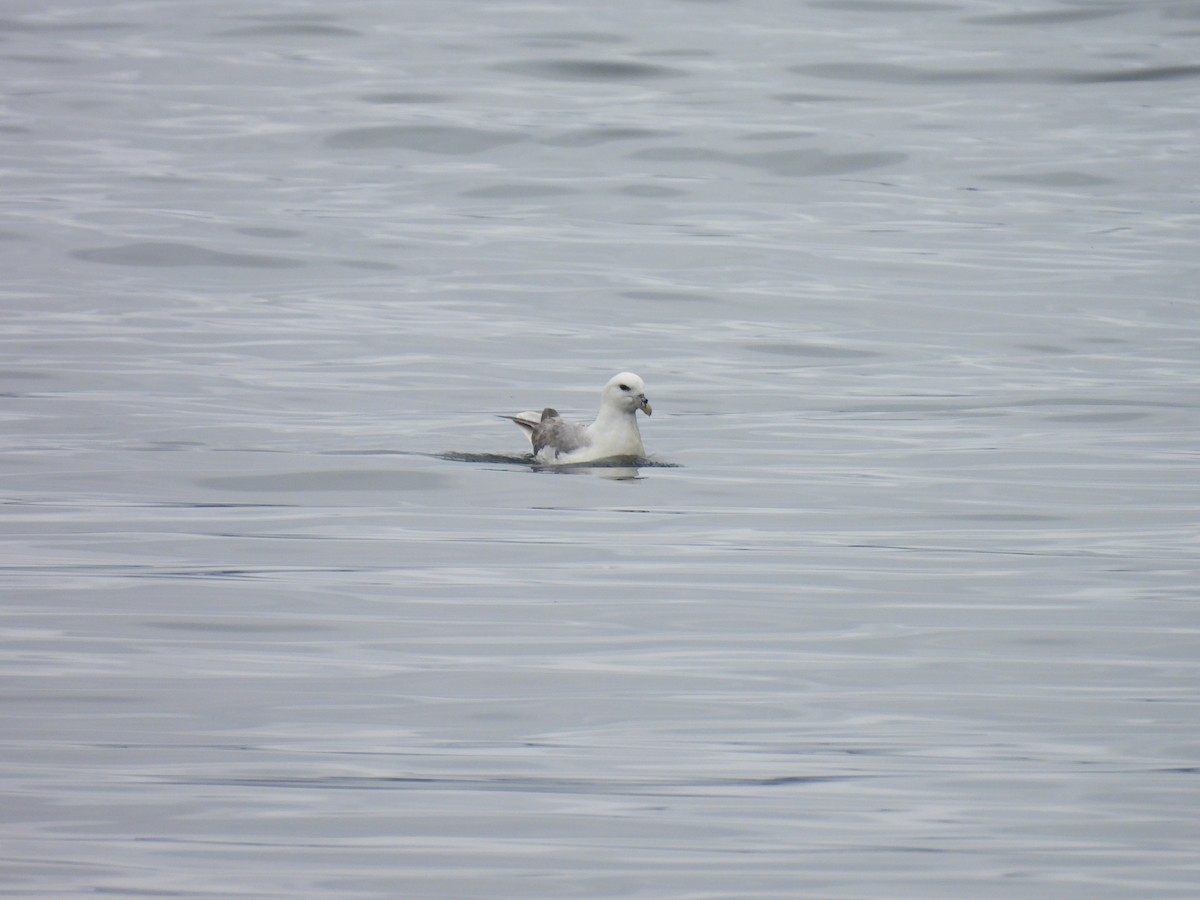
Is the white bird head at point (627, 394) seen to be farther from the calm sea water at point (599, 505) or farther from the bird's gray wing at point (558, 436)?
the calm sea water at point (599, 505)

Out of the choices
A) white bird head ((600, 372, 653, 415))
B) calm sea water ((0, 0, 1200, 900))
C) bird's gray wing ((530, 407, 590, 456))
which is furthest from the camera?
bird's gray wing ((530, 407, 590, 456))

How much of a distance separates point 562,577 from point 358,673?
2.06 meters

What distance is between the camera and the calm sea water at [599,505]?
6691 mm

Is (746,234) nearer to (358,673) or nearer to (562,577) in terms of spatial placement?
(562,577)

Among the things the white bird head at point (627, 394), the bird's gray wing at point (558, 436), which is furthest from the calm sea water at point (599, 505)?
the white bird head at point (627, 394)

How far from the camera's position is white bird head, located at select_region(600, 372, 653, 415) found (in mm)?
14000

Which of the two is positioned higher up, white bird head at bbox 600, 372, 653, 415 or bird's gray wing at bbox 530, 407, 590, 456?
white bird head at bbox 600, 372, 653, 415

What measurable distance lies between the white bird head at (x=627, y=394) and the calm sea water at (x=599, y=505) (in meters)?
0.44

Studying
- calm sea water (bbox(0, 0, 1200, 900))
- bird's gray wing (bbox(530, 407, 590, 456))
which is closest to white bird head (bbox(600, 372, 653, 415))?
bird's gray wing (bbox(530, 407, 590, 456))

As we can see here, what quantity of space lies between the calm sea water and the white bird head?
44cm

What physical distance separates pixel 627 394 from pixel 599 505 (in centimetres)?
174

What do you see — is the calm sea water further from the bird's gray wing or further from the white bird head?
the white bird head

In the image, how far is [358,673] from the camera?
843cm

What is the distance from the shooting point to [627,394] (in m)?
14.1
